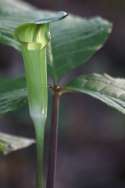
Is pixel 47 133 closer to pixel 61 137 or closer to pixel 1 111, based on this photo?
pixel 61 137

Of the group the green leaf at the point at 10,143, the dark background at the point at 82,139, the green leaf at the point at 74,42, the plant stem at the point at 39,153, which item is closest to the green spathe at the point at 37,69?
the plant stem at the point at 39,153

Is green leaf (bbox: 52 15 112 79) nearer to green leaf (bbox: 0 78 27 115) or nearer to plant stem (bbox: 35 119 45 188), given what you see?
green leaf (bbox: 0 78 27 115)

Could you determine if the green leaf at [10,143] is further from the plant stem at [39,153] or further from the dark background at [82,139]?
the dark background at [82,139]

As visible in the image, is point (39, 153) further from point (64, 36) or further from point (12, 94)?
point (64, 36)

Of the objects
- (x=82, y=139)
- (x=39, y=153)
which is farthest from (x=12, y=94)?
(x=82, y=139)

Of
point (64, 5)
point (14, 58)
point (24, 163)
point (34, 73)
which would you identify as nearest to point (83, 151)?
point (24, 163)
